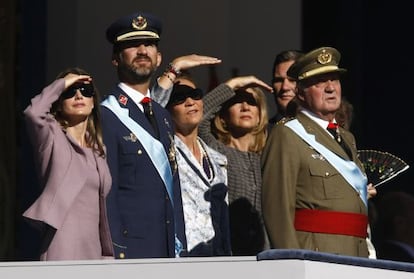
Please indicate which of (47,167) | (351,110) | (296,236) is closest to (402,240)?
(351,110)

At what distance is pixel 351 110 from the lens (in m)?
10.9

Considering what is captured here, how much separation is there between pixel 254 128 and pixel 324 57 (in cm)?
63

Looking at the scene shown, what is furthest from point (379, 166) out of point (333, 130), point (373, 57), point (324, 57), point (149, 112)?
point (373, 57)

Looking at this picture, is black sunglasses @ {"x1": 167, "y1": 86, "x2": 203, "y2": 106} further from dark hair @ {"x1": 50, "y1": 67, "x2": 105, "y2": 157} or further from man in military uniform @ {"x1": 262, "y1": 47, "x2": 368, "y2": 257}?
dark hair @ {"x1": 50, "y1": 67, "x2": 105, "y2": 157}

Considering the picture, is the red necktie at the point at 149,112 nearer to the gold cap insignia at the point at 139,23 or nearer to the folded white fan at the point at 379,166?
the gold cap insignia at the point at 139,23

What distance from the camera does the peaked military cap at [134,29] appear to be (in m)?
10.0

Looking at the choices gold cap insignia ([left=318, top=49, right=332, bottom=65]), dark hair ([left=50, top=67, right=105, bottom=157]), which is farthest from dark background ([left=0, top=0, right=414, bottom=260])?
dark hair ([left=50, top=67, right=105, bottom=157])

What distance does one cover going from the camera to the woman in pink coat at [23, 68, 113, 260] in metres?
9.34

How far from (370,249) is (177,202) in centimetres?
100

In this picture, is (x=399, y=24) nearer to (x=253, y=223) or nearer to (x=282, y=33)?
(x=282, y=33)

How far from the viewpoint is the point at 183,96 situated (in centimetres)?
1030

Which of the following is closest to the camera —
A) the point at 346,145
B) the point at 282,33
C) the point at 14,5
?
the point at 346,145

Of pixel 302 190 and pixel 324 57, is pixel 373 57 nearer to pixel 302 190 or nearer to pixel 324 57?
pixel 324 57

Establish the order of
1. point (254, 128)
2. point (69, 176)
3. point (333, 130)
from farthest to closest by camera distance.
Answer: point (254, 128) → point (333, 130) → point (69, 176)
